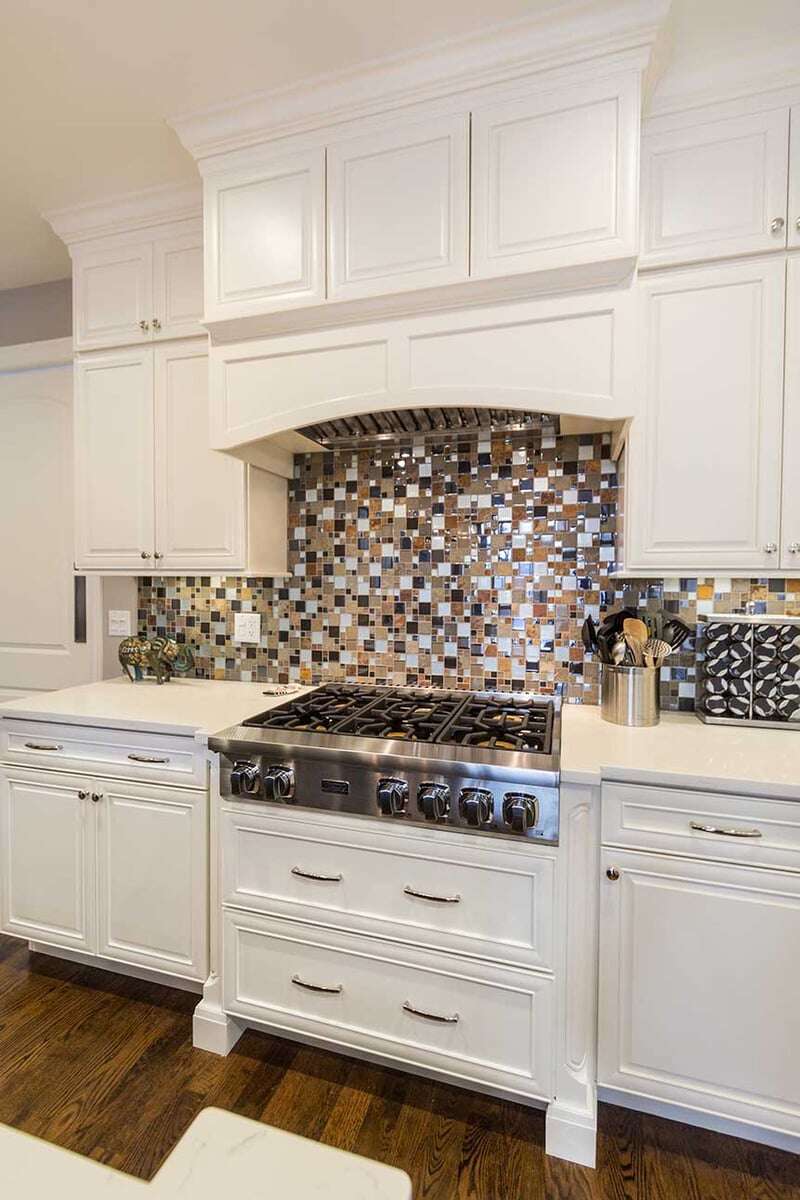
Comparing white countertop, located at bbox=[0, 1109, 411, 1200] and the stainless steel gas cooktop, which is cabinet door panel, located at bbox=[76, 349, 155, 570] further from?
white countertop, located at bbox=[0, 1109, 411, 1200]

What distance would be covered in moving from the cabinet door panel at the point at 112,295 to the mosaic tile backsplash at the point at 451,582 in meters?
0.83

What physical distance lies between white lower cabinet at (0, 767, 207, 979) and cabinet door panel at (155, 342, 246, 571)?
851 mm

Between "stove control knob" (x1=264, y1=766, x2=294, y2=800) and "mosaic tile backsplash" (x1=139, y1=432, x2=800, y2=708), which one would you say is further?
"mosaic tile backsplash" (x1=139, y1=432, x2=800, y2=708)

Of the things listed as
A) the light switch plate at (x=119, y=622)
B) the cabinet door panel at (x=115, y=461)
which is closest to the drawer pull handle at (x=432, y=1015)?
the cabinet door panel at (x=115, y=461)

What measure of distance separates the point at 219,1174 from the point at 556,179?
79.6 inches

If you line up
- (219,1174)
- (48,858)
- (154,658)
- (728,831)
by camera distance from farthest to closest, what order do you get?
(154,658)
(48,858)
(728,831)
(219,1174)

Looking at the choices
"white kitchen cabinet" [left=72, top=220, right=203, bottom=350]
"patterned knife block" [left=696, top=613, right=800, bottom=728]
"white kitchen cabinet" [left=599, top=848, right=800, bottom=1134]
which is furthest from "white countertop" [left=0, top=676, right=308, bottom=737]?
"patterned knife block" [left=696, top=613, right=800, bottom=728]

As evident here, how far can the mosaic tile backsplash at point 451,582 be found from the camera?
211 cm

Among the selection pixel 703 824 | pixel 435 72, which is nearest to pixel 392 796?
pixel 703 824

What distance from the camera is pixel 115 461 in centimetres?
241

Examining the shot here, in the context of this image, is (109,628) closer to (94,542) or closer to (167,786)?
(94,542)

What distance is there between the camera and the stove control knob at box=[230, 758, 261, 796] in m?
1.71

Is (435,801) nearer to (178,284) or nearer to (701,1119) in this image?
(701,1119)

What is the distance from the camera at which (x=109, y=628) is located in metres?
2.75
